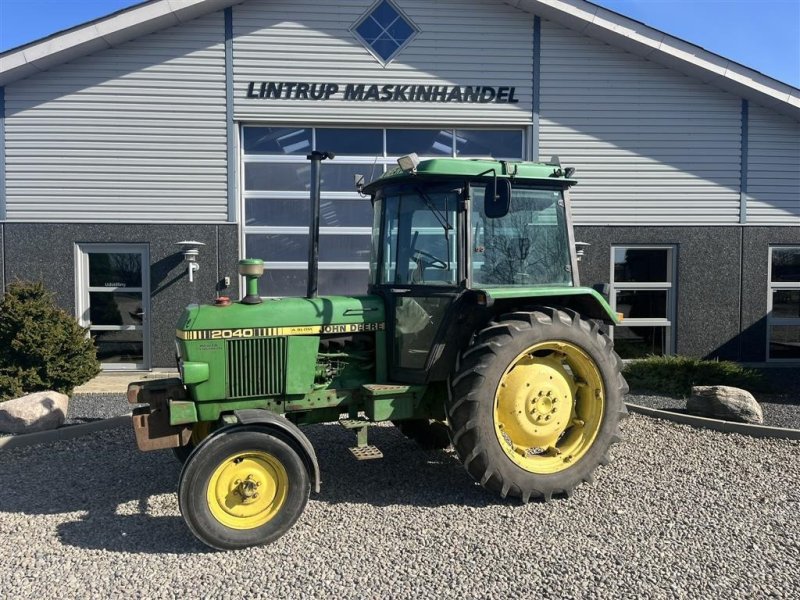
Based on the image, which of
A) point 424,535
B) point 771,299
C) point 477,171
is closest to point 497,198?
point 477,171

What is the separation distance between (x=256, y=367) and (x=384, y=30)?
6982 millimetres

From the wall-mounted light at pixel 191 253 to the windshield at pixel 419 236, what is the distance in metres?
5.24

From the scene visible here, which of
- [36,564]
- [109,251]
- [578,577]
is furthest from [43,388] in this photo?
[578,577]

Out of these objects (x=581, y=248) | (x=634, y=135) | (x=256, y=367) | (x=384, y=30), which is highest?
(x=384, y=30)

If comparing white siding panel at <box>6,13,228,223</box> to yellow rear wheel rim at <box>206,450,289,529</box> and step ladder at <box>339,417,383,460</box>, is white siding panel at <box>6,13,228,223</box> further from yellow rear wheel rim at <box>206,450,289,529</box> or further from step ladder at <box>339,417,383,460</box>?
yellow rear wheel rim at <box>206,450,289,529</box>

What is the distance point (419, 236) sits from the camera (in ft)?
14.7

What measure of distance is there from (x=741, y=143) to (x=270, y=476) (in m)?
9.52

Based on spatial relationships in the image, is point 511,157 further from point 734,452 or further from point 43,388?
point 43,388

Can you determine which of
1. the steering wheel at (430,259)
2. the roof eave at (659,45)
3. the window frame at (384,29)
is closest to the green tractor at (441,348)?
the steering wheel at (430,259)

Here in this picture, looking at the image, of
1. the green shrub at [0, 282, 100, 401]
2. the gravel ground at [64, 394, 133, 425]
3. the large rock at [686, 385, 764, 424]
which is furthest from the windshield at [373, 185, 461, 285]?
the green shrub at [0, 282, 100, 401]

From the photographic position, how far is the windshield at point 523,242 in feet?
14.4

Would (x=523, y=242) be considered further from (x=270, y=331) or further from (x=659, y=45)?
(x=659, y=45)

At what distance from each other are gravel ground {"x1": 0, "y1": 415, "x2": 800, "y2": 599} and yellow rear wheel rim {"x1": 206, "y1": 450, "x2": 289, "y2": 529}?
0.21 metres

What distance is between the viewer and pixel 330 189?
31.4 feet
